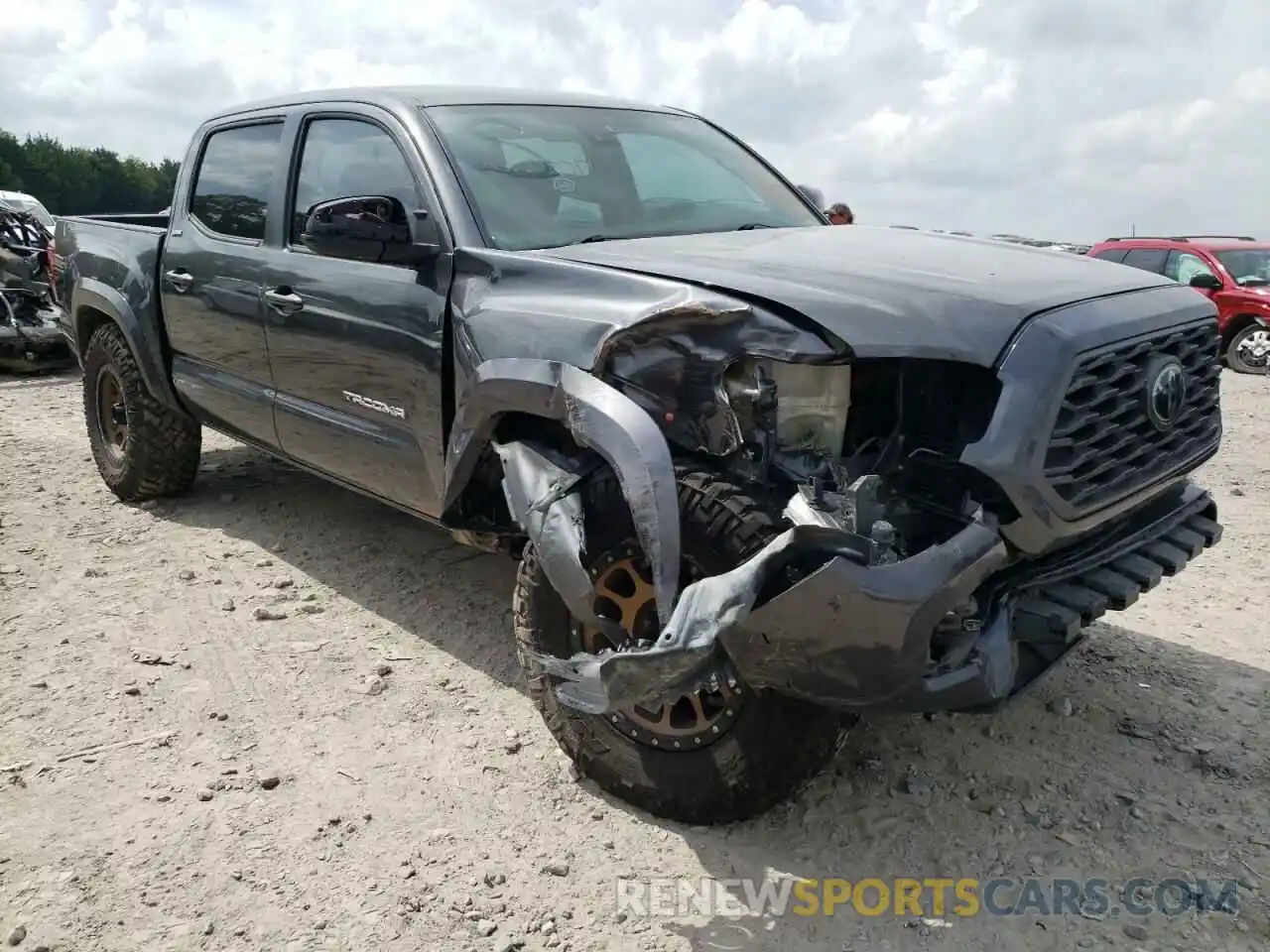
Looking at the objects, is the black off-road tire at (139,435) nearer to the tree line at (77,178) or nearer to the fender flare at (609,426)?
the fender flare at (609,426)

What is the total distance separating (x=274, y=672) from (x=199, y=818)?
90cm

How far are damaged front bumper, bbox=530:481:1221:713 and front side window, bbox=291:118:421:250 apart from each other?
183 cm

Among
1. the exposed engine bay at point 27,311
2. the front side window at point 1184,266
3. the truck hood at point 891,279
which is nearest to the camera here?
the truck hood at point 891,279

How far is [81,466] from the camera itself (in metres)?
6.61

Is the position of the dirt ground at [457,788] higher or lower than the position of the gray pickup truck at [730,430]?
lower

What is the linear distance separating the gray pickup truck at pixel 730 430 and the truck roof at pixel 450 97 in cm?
4

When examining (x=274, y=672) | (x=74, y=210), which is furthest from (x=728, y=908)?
(x=74, y=210)

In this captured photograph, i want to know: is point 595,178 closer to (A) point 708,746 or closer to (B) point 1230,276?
(A) point 708,746

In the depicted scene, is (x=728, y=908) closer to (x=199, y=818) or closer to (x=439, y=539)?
(x=199, y=818)

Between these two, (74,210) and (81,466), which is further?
(74,210)

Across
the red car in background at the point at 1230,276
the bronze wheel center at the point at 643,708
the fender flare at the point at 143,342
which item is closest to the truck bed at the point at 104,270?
the fender flare at the point at 143,342

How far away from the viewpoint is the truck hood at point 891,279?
2533mm

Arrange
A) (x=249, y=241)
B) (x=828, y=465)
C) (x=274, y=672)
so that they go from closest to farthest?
(x=828, y=465), (x=274, y=672), (x=249, y=241)

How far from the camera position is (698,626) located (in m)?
2.36
